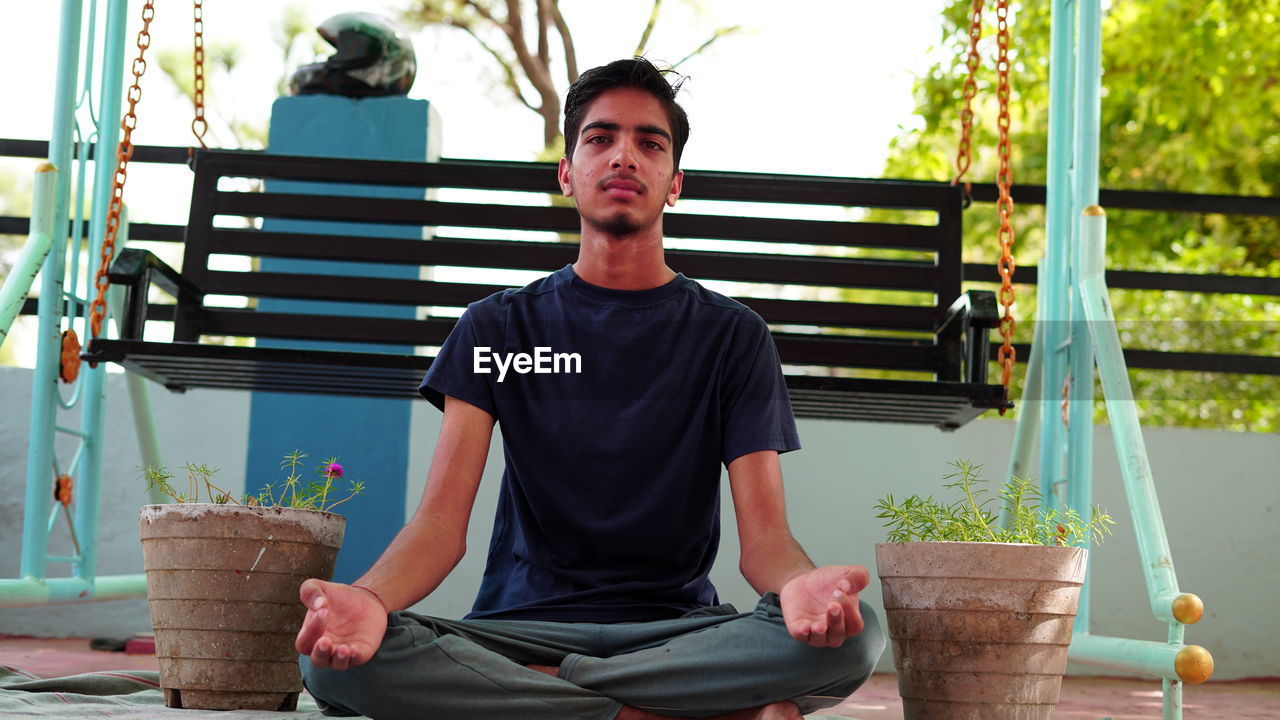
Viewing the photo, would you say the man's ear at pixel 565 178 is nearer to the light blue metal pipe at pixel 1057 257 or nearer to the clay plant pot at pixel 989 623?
the clay plant pot at pixel 989 623

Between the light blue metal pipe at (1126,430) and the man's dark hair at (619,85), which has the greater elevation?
the man's dark hair at (619,85)

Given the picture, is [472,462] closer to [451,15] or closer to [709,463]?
[709,463]

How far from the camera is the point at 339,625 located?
5.29 ft

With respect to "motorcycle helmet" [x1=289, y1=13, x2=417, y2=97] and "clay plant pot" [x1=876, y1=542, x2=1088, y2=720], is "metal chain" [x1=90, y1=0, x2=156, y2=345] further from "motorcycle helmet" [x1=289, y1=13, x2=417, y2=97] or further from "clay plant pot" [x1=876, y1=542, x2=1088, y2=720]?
"clay plant pot" [x1=876, y1=542, x2=1088, y2=720]

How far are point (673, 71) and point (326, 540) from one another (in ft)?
3.89

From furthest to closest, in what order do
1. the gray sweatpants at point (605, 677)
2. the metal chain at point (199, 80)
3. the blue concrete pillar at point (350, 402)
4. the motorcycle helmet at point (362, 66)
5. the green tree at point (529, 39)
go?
1. the green tree at point (529, 39)
2. the motorcycle helmet at point (362, 66)
3. the blue concrete pillar at point (350, 402)
4. the metal chain at point (199, 80)
5. the gray sweatpants at point (605, 677)

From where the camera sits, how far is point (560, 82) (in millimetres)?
12977

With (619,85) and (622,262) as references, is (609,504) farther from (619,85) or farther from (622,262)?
(619,85)

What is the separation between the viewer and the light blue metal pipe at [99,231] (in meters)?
3.31

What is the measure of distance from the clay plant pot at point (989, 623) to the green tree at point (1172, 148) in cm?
626

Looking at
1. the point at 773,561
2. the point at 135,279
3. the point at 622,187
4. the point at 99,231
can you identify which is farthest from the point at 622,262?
the point at 99,231

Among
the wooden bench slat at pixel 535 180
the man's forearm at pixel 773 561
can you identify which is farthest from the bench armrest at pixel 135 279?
the man's forearm at pixel 773 561

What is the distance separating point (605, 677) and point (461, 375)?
630 millimetres

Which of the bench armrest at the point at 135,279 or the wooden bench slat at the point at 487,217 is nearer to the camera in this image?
the bench armrest at the point at 135,279
